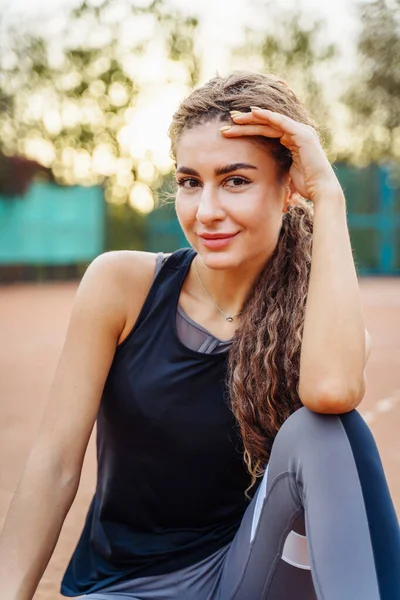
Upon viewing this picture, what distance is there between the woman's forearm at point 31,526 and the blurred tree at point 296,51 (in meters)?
22.5

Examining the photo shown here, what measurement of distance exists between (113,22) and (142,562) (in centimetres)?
2235

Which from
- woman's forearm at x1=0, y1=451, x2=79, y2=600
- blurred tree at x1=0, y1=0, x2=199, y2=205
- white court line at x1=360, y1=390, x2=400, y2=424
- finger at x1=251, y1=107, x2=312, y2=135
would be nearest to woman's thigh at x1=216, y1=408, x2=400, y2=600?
woman's forearm at x1=0, y1=451, x2=79, y2=600

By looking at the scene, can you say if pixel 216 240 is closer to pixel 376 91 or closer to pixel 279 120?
pixel 279 120

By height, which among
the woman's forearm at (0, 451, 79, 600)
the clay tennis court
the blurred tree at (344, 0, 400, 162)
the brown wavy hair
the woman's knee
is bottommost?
the clay tennis court

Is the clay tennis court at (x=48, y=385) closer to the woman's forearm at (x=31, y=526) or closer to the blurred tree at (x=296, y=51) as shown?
the woman's forearm at (x=31, y=526)

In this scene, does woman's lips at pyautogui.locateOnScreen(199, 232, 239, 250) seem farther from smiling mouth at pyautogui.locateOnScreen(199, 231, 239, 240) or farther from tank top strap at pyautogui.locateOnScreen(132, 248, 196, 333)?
tank top strap at pyautogui.locateOnScreen(132, 248, 196, 333)

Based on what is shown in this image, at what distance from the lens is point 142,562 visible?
2.01 m

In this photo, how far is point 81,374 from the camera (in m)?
2.00

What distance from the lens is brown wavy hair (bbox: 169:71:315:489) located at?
2.01 meters

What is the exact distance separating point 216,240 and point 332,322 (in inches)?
14.3

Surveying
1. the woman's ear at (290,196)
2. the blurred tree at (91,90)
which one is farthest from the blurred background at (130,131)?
the woman's ear at (290,196)

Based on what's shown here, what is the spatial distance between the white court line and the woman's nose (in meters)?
3.83

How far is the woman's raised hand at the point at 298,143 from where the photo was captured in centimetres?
204

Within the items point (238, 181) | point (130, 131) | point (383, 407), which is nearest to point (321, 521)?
point (238, 181)
